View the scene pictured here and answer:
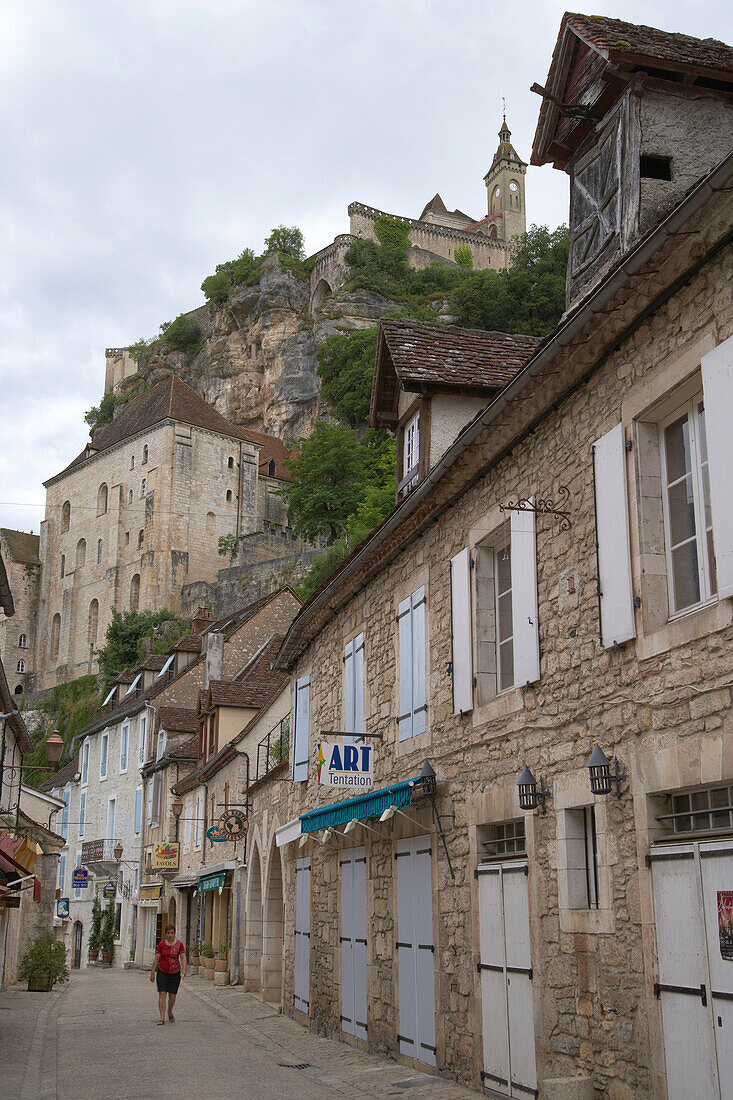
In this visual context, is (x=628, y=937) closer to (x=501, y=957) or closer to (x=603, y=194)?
(x=501, y=957)

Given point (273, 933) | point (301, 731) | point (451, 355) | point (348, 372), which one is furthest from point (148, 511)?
point (451, 355)

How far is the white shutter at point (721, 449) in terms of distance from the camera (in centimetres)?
533

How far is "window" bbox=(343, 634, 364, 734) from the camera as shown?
11797 mm

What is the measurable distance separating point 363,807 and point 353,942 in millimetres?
2083

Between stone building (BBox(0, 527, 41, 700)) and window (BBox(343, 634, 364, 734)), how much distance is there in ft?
200

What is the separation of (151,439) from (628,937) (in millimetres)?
58558

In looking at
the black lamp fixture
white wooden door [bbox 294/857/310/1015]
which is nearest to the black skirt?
white wooden door [bbox 294/857/310/1015]

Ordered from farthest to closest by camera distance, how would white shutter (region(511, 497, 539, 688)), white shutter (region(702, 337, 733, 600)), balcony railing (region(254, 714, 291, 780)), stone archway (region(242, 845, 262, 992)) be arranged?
1. balcony railing (region(254, 714, 291, 780))
2. stone archway (region(242, 845, 262, 992))
3. white shutter (region(511, 497, 539, 688))
4. white shutter (region(702, 337, 733, 600))

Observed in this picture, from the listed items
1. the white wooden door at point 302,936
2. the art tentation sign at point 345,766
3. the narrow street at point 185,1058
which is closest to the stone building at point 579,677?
the art tentation sign at point 345,766

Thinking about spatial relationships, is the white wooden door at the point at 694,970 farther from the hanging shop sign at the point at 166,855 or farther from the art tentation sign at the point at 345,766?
the hanging shop sign at the point at 166,855

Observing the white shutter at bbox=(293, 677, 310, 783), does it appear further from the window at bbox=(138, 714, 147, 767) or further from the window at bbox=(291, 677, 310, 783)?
the window at bbox=(138, 714, 147, 767)

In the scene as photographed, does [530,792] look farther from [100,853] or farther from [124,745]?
[100,853]

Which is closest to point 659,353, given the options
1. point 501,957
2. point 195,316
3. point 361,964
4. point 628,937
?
point 628,937

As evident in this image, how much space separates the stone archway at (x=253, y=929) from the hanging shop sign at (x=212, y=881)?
2.21 meters
